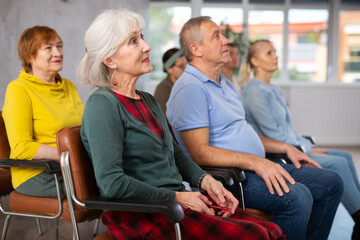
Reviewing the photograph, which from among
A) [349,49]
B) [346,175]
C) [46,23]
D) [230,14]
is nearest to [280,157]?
[346,175]

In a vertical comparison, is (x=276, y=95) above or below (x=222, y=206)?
above

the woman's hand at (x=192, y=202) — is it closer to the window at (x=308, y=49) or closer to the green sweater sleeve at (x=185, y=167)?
the green sweater sleeve at (x=185, y=167)

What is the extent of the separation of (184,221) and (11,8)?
6.73 ft

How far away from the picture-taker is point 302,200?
5.93 ft

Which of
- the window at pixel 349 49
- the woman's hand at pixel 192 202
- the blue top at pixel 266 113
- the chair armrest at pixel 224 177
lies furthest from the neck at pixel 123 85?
the window at pixel 349 49

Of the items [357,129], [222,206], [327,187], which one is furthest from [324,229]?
[357,129]

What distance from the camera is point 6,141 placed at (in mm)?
1996

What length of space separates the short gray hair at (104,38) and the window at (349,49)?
6594 mm

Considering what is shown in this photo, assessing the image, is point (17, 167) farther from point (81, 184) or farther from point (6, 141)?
point (81, 184)

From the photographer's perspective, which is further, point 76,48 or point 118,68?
point 76,48

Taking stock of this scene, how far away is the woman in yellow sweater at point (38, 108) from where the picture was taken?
6.30 ft

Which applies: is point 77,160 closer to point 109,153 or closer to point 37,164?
point 109,153

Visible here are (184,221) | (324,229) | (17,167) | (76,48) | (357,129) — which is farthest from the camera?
(357,129)

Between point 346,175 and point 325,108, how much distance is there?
15.6 feet
